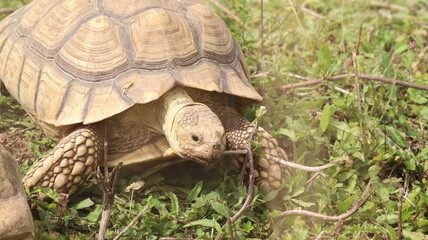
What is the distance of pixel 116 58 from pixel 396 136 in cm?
188

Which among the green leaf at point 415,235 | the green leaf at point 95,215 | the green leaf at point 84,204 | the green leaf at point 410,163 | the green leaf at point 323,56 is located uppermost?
the green leaf at point 323,56

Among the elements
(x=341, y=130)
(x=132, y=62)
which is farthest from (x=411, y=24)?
(x=132, y=62)

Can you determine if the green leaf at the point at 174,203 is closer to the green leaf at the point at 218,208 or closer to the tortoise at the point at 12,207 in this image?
the green leaf at the point at 218,208

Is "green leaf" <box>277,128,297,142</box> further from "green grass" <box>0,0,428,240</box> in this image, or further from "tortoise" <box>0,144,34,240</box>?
"tortoise" <box>0,144,34,240</box>

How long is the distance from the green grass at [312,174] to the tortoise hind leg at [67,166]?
0.37 feet

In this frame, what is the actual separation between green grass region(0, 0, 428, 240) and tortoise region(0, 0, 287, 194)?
7.5 inches

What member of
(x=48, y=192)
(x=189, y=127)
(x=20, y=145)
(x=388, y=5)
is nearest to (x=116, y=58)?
(x=189, y=127)

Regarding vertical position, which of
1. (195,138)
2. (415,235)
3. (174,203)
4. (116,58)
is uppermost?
(116,58)

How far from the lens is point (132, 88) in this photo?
300cm

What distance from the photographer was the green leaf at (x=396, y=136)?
3.57 m

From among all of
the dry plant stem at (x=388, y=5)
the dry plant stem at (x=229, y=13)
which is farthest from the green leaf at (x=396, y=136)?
the dry plant stem at (x=388, y=5)

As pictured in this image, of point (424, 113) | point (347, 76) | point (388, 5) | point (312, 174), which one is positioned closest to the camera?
point (312, 174)

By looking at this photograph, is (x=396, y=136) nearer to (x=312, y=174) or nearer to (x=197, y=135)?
(x=312, y=174)

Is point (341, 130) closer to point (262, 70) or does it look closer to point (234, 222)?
point (262, 70)
